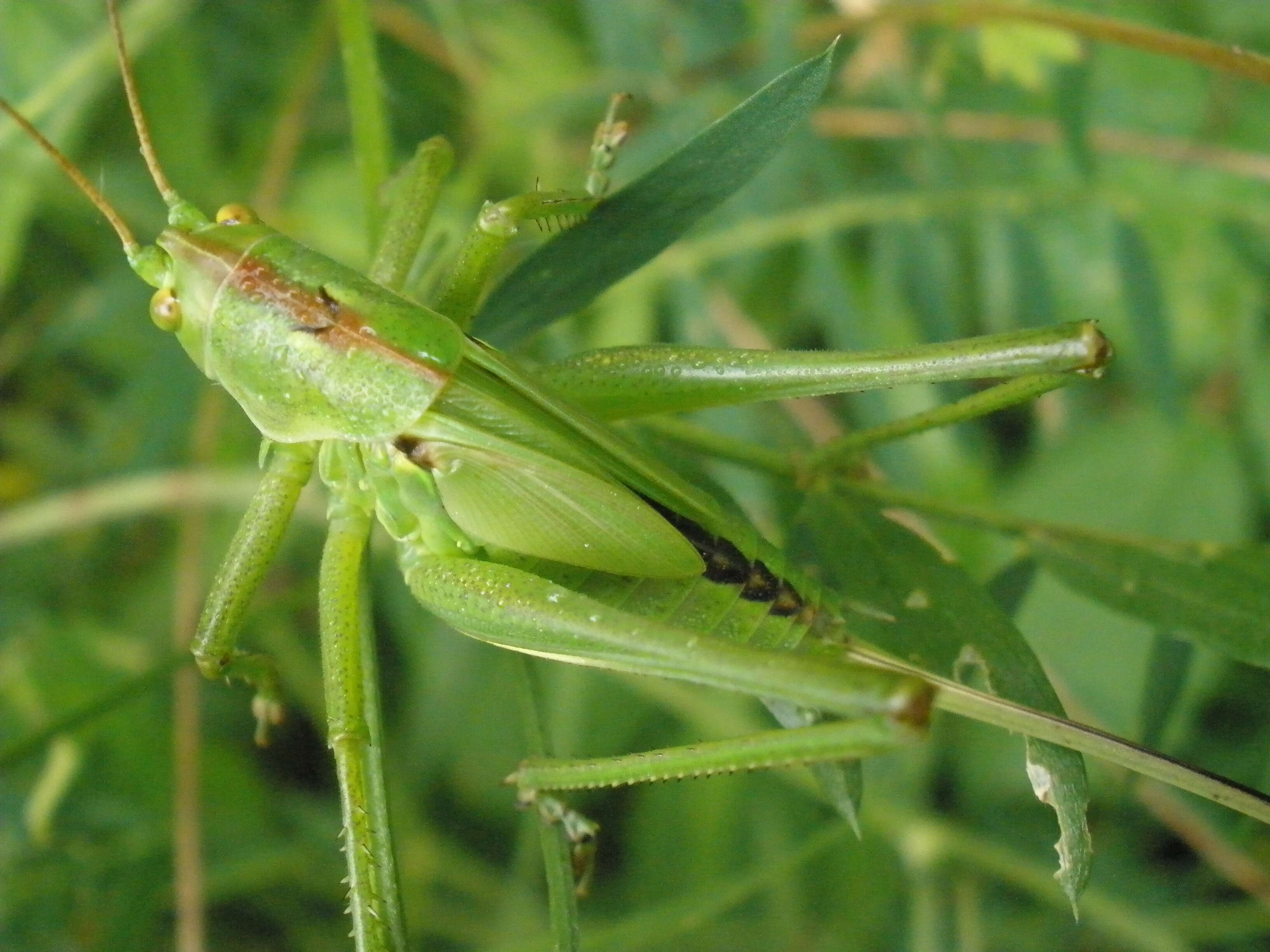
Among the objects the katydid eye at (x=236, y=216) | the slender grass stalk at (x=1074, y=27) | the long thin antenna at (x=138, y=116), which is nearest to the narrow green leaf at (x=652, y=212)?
the katydid eye at (x=236, y=216)

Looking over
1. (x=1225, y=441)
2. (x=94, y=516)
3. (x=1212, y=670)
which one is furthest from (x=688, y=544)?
(x=1225, y=441)

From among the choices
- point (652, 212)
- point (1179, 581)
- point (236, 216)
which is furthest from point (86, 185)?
point (1179, 581)

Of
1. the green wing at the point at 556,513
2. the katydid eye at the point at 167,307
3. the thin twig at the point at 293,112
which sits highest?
the thin twig at the point at 293,112

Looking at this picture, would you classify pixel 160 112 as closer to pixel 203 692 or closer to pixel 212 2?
pixel 212 2

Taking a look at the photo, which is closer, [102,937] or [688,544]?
[688,544]

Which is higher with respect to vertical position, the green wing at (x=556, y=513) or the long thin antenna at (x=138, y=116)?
the long thin antenna at (x=138, y=116)

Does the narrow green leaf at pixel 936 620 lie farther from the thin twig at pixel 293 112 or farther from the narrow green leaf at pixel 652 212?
the thin twig at pixel 293 112

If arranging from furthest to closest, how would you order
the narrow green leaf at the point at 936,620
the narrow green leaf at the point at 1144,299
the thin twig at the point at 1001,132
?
the thin twig at the point at 1001,132
the narrow green leaf at the point at 1144,299
the narrow green leaf at the point at 936,620
